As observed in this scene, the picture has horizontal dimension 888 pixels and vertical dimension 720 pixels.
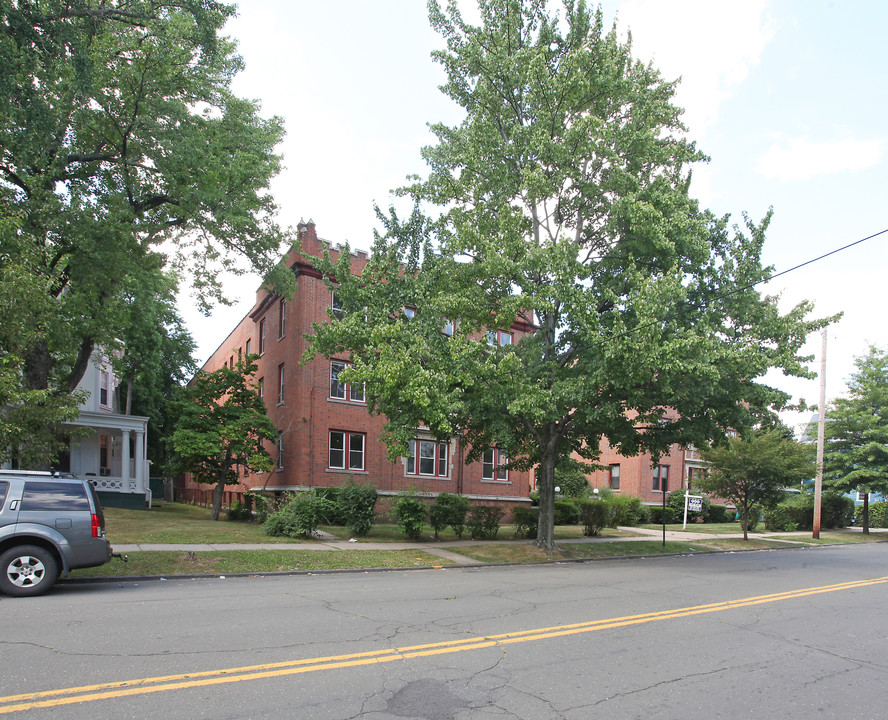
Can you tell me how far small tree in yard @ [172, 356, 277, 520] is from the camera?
2259 centimetres

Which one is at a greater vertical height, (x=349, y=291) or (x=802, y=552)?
(x=349, y=291)

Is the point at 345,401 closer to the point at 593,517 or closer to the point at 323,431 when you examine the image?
the point at 323,431

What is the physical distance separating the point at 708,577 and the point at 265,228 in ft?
52.4

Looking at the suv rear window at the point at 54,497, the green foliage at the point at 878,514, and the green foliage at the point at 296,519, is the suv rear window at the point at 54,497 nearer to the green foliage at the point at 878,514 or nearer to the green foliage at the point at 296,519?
the green foliage at the point at 296,519

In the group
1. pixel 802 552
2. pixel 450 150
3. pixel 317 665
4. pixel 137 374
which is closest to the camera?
pixel 317 665

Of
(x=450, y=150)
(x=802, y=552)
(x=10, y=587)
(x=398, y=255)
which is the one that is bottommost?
(x=802, y=552)

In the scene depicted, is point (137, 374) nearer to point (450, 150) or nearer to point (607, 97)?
point (450, 150)

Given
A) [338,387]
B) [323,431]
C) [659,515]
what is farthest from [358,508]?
[659,515]

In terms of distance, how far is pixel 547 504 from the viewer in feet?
→ 58.1

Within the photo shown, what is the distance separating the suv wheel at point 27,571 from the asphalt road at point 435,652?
345mm

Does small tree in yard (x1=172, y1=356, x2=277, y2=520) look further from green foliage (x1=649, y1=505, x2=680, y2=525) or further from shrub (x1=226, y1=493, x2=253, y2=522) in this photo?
green foliage (x1=649, y1=505, x2=680, y2=525)

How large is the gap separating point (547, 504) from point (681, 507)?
861 inches

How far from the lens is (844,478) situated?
2961cm

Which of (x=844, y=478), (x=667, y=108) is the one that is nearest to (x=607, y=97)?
(x=667, y=108)
